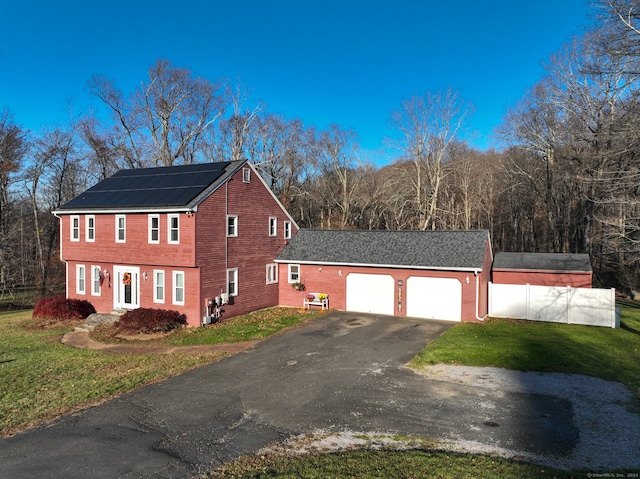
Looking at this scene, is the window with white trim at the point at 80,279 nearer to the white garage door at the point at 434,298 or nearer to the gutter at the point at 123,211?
the gutter at the point at 123,211

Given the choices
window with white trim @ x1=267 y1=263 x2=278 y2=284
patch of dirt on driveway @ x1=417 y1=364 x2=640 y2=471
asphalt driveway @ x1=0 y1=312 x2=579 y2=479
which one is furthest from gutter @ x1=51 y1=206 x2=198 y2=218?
patch of dirt on driveway @ x1=417 y1=364 x2=640 y2=471

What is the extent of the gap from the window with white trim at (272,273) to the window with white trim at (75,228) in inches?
412

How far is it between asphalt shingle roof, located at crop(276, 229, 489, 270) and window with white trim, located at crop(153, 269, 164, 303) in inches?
262

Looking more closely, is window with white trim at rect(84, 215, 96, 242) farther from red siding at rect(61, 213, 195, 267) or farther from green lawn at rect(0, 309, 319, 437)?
green lawn at rect(0, 309, 319, 437)

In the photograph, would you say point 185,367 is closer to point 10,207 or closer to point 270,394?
point 270,394

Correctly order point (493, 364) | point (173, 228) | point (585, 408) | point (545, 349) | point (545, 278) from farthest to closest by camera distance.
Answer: point (545, 278) → point (173, 228) → point (545, 349) → point (493, 364) → point (585, 408)

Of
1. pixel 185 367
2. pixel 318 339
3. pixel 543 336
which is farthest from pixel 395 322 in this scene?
pixel 185 367

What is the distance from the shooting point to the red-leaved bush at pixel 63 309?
71.6ft

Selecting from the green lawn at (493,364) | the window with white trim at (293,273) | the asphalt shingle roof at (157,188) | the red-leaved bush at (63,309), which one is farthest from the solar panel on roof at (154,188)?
the green lawn at (493,364)

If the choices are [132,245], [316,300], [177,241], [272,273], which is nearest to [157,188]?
[132,245]

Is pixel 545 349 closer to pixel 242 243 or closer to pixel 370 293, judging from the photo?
pixel 370 293

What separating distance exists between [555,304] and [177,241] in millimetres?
18056

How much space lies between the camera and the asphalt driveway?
7.33 m

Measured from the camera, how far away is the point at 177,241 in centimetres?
1972
